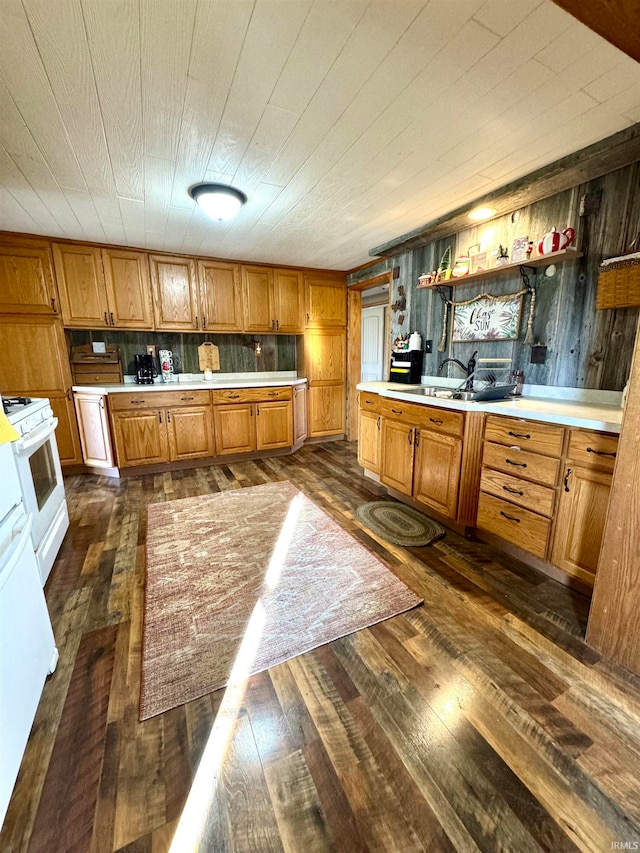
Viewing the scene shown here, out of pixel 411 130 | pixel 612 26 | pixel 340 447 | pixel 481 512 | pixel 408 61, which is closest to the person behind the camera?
pixel 612 26

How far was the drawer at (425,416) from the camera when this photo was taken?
2217 millimetres

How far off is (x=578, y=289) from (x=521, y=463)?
113cm

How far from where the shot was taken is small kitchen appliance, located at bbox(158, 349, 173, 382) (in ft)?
12.9

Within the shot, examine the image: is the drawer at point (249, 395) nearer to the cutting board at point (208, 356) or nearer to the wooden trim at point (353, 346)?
the cutting board at point (208, 356)

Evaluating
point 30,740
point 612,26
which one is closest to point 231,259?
point 612,26

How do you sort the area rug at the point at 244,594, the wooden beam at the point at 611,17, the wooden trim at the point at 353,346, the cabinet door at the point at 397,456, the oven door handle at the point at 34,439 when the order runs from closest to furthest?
1. the wooden beam at the point at 611,17
2. the area rug at the point at 244,594
3. the oven door handle at the point at 34,439
4. the cabinet door at the point at 397,456
5. the wooden trim at the point at 353,346

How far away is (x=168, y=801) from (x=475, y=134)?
2.86 metres

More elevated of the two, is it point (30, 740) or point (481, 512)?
point (481, 512)

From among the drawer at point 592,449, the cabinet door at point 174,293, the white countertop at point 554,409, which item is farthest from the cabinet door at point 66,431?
the drawer at point 592,449

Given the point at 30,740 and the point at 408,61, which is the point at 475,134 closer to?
the point at 408,61

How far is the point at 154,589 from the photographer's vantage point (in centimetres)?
183

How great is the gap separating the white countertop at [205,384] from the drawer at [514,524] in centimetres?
262

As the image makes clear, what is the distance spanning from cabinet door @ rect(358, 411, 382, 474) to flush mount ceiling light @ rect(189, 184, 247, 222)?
191cm

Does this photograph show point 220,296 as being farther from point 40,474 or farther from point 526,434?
point 526,434
